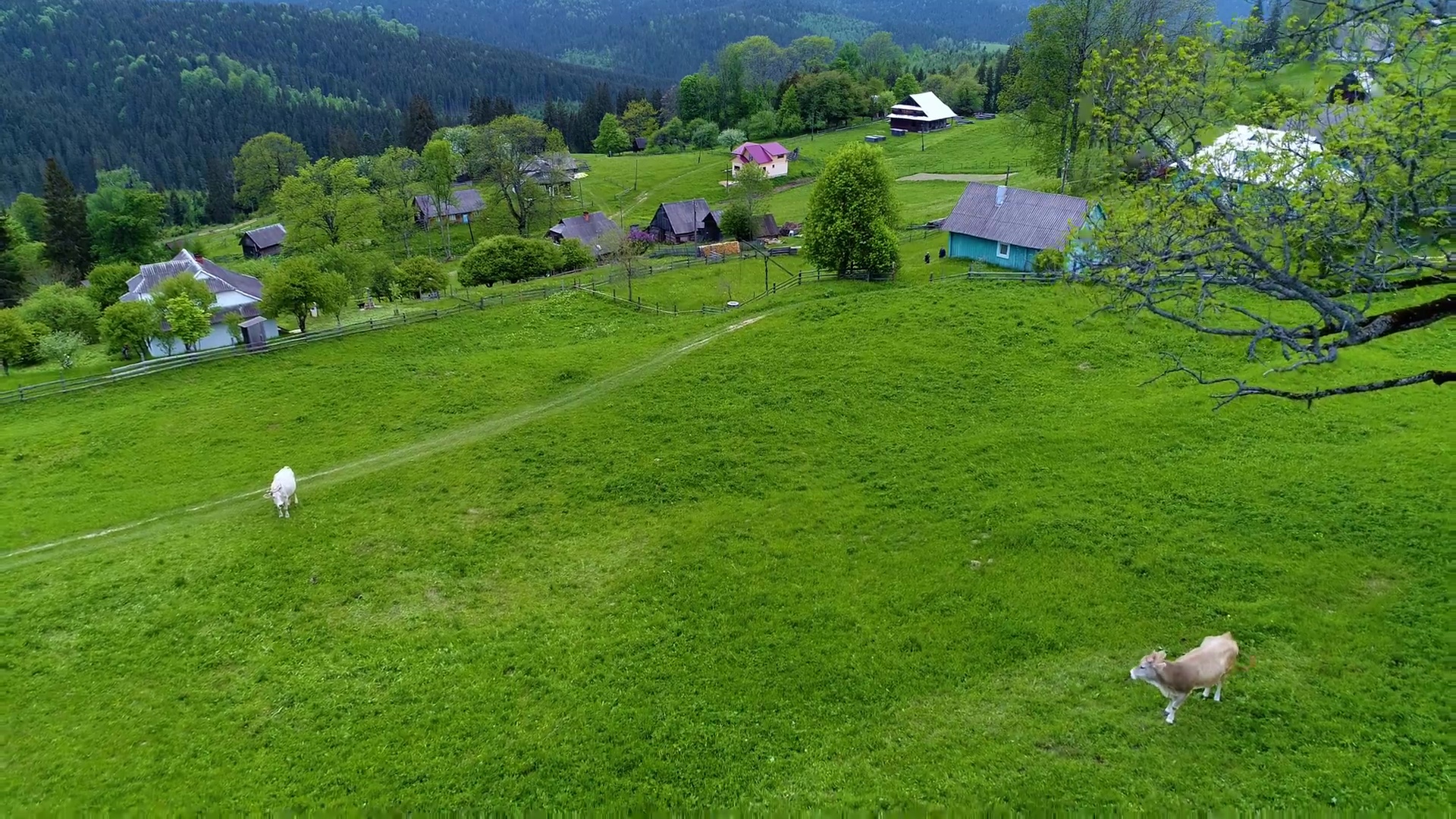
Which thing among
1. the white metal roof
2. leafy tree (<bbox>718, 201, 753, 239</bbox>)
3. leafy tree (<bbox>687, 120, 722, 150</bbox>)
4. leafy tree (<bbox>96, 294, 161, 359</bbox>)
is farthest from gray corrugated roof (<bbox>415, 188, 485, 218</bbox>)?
the white metal roof

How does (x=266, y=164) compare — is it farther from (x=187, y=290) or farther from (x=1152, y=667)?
(x=1152, y=667)

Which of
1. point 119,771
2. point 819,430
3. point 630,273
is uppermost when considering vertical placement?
point 630,273

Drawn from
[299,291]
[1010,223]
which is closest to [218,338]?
[299,291]

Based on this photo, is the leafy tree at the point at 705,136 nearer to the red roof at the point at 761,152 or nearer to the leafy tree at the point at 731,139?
the leafy tree at the point at 731,139

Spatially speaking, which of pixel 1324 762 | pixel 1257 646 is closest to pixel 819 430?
pixel 1257 646

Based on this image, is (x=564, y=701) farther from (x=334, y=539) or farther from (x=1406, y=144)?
(x=1406, y=144)

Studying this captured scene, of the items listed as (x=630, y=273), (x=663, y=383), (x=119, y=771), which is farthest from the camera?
(x=630, y=273)

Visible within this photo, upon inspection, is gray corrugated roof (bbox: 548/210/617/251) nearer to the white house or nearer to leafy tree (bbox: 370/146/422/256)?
leafy tree (bbox: 370/146/422/256)
